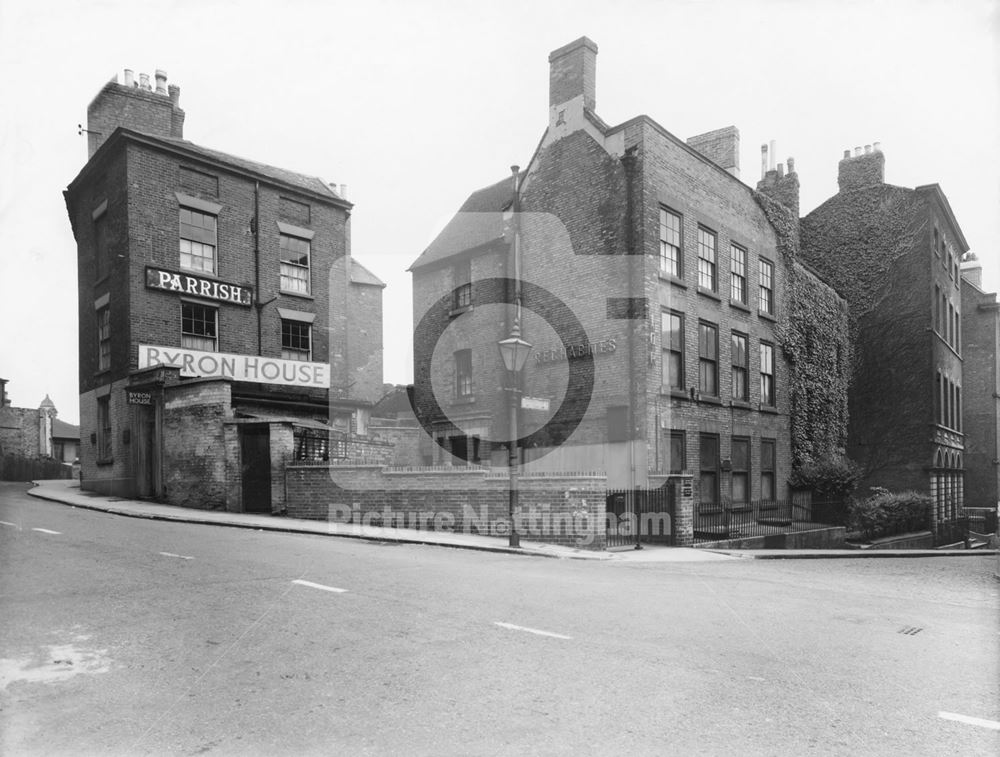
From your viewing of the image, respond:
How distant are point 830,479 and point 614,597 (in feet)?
53.2

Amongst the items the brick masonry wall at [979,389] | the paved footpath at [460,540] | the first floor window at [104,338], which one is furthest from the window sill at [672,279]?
the brick masonry wall at [979,389]

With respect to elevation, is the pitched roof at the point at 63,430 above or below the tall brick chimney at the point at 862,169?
below

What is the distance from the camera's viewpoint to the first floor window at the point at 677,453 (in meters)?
18.9

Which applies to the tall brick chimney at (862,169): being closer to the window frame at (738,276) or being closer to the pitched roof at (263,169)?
the window frame at (738,276)

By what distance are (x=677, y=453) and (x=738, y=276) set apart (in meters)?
6.53

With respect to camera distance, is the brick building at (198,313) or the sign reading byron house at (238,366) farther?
the sign reading byron house at (238,366)

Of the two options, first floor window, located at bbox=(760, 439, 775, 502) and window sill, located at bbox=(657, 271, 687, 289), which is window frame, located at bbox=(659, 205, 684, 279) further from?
first floor window, located at bbox=(760, 439, 775, 502)

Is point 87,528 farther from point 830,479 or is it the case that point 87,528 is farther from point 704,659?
point 830,479

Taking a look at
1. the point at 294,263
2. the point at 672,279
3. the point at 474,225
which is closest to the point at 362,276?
the point at 294,263

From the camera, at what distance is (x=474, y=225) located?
25422mm

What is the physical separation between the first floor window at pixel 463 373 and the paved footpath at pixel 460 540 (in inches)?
330

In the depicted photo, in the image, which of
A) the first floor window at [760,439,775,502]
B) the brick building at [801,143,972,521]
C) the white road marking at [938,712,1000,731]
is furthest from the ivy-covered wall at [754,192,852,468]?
the white road marking at [938,712,1000,731]

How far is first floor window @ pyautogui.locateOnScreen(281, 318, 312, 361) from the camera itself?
81.8ft

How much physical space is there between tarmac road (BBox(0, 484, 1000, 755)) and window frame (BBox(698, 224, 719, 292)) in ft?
39.3
